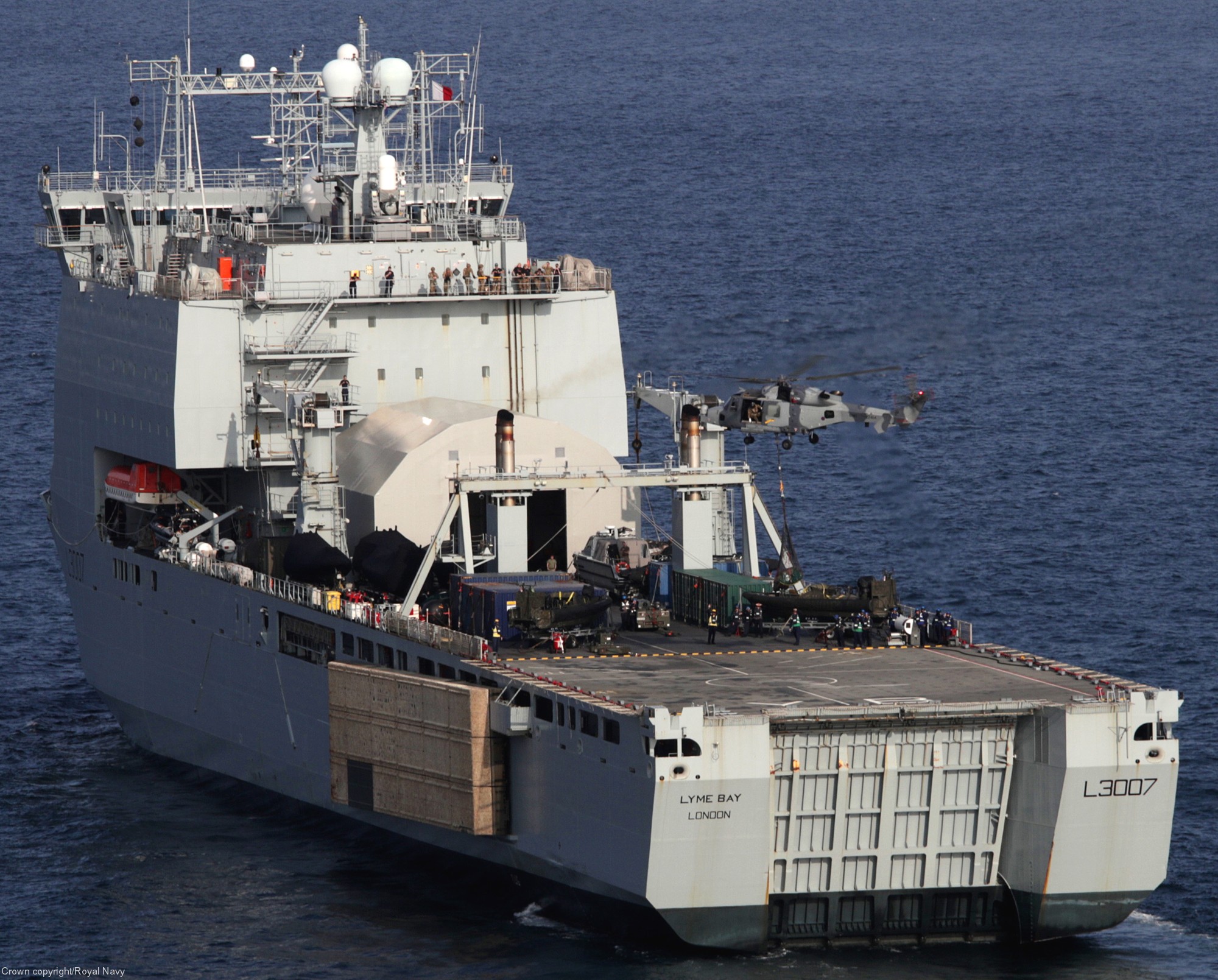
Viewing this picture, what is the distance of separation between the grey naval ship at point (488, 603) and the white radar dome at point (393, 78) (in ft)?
0.25

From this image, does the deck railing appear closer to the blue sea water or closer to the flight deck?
the flight deck

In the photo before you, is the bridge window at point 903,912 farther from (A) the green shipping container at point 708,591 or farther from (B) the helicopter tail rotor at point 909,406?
(B) the helicopter tail rotor at point 909,406

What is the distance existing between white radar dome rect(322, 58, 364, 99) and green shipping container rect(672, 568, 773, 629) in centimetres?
1831

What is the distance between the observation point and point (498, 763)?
172ft

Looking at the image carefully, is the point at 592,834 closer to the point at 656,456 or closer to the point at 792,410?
the point at 792,410

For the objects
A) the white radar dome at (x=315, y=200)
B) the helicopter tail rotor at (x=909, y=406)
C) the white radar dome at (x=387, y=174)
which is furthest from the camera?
the white radar dome at (x=315, y=200)

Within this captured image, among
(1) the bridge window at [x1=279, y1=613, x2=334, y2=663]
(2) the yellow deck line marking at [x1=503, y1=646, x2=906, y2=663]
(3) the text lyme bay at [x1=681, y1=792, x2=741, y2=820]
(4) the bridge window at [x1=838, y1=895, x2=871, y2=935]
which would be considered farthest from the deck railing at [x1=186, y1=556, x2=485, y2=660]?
(4) the bridge window at [x1=838, y1=895, x2=871, y2=935]

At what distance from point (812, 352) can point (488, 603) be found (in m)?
30.6

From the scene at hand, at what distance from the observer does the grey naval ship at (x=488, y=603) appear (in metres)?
48.9

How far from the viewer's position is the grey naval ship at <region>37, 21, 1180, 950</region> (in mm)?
48906

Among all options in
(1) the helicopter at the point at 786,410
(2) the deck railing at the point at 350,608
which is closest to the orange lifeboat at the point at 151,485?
(2) the deck railing at the point at 350,608

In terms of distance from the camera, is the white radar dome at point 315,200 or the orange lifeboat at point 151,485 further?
the white radar dome at point 315,200

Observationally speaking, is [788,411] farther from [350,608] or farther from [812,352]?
[812,352]

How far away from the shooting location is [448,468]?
62812 millimetres
